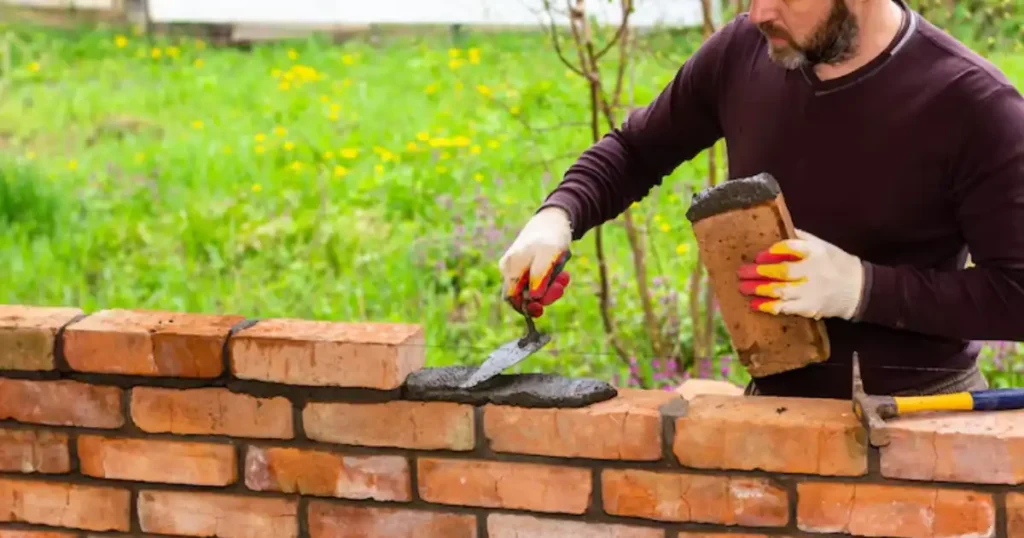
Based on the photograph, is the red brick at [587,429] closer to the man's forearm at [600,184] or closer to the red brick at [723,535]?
the red brick at [723,535]

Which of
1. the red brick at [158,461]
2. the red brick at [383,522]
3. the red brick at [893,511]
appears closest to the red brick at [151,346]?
the red brick at [158,461]

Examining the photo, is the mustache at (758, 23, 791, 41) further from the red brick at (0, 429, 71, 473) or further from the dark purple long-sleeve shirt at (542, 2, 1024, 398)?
the red brick at (0, 429, 71, 473)

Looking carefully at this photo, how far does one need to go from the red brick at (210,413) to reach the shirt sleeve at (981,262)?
0.79 m

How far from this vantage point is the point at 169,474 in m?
1.58

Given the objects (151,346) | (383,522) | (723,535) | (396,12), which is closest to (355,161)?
(396,12)

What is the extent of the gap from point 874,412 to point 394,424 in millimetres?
615

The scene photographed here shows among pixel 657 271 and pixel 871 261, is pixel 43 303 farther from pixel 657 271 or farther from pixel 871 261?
pixel 871 261

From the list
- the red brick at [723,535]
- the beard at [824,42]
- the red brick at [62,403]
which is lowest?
the red brick at [723,535]

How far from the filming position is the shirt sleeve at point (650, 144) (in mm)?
1515

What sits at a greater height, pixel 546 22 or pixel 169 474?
pixel 546 22

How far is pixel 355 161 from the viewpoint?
2.52 metres

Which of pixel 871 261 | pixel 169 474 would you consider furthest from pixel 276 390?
pixel 871 261

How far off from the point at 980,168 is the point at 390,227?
137 centimetres

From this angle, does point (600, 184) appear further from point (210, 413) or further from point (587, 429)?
point (210, 413)
